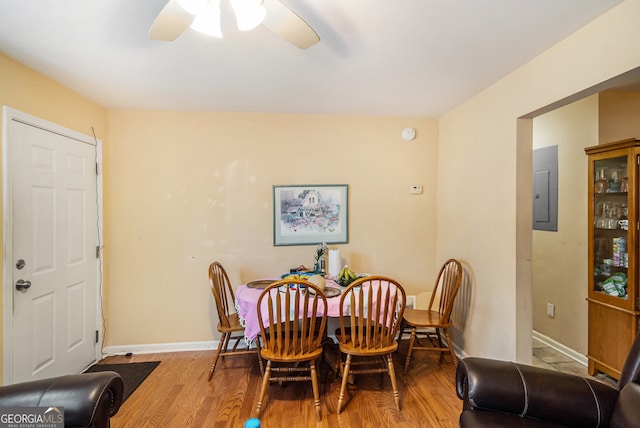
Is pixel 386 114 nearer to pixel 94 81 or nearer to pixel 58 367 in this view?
pixel 94 81

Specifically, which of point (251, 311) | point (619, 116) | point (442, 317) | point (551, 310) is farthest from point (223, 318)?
point (619, 116)

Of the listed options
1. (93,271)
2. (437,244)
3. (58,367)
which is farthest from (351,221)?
(58,367)

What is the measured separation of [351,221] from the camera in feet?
10.6

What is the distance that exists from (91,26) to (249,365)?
2.65 m

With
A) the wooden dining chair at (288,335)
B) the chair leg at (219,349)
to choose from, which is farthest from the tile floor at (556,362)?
the chair leg at (219,349)

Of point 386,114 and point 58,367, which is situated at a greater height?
point 386,114

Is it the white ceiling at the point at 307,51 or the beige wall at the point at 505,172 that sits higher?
the white ceiling at the point at 307,51

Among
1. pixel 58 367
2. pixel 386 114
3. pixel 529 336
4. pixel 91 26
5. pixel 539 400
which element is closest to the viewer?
pixel 539 400

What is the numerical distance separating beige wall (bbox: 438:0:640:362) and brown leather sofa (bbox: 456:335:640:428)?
0.93m

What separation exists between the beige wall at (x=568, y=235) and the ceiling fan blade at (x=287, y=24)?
2.59m

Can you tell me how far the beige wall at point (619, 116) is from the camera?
259cm

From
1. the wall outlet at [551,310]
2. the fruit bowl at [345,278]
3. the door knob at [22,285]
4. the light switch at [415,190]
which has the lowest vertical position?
the wall outlet at [551,310]

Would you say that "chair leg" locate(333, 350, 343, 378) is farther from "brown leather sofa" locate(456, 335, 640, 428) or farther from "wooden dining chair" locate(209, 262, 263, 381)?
"brown leather sofa" locate(456, 335, 640, 428)

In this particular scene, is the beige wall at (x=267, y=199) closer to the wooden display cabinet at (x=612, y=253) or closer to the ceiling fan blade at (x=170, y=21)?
the wooden display cabinet at (x=612, y=253)
